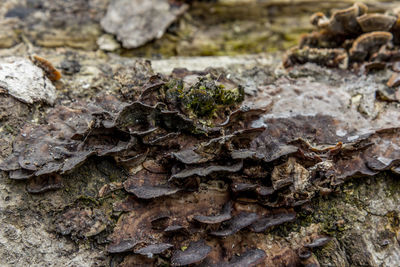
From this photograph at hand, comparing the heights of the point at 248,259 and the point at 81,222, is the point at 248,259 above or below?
below

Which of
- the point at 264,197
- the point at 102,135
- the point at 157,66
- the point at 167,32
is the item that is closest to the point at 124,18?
the point at 167,32

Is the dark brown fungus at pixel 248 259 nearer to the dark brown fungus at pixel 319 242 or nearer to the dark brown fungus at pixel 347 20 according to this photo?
the dark brown fungus at pixel 319 242

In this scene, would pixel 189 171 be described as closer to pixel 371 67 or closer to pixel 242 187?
pixel 242 187

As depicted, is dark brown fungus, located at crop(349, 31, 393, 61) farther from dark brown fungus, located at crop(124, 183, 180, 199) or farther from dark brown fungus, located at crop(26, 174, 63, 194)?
dark brown fungus, located at crop(26, 174, 63, 194)

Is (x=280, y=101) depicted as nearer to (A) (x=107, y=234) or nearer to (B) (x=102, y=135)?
(B) (x=102, y=135)

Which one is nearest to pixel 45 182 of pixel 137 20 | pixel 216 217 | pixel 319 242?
pixel 216 217

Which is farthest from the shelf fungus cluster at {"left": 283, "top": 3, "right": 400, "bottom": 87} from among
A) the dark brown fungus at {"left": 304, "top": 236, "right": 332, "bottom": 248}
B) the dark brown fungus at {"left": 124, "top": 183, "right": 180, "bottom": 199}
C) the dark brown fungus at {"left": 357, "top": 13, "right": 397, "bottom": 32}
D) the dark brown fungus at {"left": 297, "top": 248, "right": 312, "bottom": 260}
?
the dark brown fungus at {"left": 124, "top": 183, "right": 180, "bottom": 199}
